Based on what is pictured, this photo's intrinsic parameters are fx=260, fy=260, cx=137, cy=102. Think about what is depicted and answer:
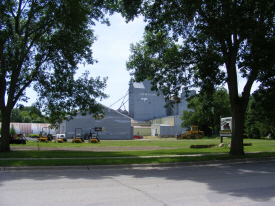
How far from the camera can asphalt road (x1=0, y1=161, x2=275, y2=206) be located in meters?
6.39

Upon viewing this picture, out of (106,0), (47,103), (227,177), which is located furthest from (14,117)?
(227,177)

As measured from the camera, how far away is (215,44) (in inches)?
664

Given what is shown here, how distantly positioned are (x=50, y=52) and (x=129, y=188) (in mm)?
15450

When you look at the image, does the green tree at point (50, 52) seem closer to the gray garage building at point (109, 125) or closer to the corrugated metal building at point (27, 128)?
the gray garage building at point (109, 125)

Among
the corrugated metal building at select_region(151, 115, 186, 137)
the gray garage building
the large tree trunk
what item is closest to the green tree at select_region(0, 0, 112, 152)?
the large tree trunk

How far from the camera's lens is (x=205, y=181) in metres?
9.03

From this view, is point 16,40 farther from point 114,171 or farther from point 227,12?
point 227,12

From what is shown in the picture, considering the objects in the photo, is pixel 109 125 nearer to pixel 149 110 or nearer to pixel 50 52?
pixel 149 110

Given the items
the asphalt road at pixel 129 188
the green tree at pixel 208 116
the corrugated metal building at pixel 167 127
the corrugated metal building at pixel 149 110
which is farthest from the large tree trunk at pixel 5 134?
the corrugated metal building at pixel 149 110

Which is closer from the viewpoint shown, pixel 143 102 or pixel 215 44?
pixel 215 44

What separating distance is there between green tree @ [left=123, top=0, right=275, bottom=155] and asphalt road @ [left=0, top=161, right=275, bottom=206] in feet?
20.2

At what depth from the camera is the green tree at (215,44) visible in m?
14.0

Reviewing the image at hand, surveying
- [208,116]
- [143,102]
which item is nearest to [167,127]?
[143,102]

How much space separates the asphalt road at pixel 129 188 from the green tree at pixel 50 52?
10.1m
